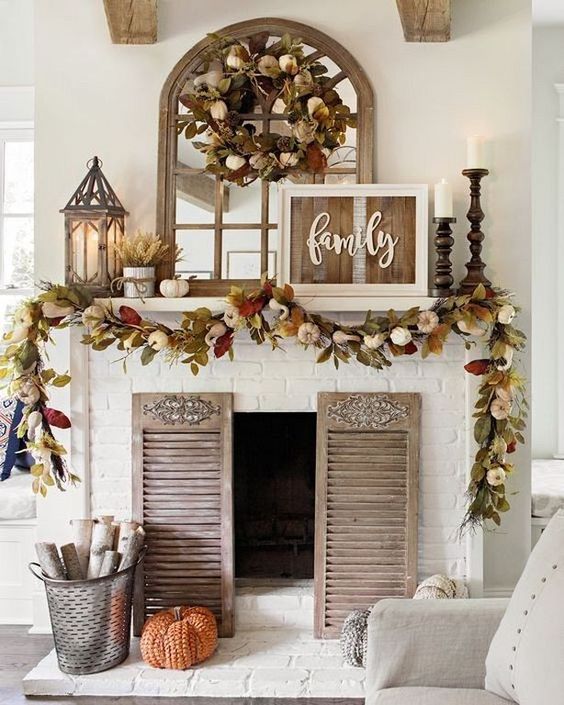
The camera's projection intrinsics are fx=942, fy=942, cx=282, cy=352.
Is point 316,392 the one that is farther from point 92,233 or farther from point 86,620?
point 86,620

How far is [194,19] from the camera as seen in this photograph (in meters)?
3.64

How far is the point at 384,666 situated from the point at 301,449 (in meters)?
1.65

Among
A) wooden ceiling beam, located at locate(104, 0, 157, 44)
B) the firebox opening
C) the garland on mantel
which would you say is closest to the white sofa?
the garland on mantel

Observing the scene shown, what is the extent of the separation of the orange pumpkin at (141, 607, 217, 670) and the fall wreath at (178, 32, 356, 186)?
164 centimetres

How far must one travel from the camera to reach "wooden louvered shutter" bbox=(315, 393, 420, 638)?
359 centimetres

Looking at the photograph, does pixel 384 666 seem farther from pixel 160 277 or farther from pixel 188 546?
pixel 160 277

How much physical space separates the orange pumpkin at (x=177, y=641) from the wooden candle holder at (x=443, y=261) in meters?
1.50

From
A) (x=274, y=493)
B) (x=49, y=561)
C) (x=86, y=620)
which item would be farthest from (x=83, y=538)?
(x=274, y=493)

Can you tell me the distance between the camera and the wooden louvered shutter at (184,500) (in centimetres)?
361

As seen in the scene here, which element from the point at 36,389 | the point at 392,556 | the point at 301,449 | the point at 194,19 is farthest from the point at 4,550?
the point at 194,19

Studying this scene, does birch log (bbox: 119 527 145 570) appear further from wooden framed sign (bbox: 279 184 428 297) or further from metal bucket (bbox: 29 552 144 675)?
wooden framed sign (bbox: 279 184 428 297)

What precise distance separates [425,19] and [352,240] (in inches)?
33.4

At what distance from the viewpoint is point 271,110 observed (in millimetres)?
3582

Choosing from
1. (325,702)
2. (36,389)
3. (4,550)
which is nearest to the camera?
(325,702)
